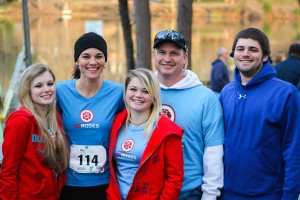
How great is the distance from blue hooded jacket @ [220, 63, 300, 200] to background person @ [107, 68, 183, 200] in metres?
0.39

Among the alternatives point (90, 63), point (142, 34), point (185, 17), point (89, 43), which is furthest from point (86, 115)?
point (142, 34)

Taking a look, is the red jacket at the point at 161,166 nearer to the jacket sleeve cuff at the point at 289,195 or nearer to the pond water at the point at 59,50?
the jacket sleeve cuff at the point at 289,195

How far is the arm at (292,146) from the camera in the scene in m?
3.14

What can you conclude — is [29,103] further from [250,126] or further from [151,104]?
[250,126]

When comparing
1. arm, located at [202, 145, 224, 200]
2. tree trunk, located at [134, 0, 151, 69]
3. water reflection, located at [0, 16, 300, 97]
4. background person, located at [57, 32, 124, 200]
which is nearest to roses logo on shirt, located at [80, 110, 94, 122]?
background person, located at [57, 32, 124, 200]

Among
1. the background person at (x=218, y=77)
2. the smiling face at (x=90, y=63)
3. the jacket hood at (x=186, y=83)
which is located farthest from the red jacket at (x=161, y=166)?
the background person at (x=218, y=77)

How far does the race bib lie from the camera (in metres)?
3.49

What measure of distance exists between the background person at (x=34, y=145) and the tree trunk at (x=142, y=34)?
5038mm

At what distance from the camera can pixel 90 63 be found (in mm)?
3557

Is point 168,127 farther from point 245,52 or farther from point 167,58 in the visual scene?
point 245,52

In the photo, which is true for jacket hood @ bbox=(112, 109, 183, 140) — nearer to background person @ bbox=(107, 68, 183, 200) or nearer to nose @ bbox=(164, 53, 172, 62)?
background person @ bbox=(107, 68, 183, 200)

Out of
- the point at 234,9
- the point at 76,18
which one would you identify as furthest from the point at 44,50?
the point at 234,9

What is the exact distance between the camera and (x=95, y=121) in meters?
3.52

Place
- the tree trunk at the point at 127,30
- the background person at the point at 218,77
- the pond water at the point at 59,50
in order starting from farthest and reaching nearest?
the pond water at the point at 59,50 < the background person at the point at 218,77 < the tree trunk at the point at 127,30
